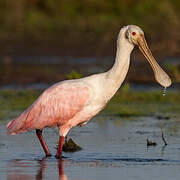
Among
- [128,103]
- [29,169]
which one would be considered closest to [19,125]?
[29,169]

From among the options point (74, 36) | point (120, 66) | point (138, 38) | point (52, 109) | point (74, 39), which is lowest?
point (52, 109)

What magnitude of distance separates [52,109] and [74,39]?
1643cm

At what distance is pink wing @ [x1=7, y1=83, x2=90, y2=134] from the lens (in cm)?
1109

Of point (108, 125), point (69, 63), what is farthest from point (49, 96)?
point (69, 63)

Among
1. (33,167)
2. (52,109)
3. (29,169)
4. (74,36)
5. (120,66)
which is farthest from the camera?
(74,36)

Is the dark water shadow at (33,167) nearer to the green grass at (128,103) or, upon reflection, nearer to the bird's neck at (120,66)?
the bird's neck at (120,66)

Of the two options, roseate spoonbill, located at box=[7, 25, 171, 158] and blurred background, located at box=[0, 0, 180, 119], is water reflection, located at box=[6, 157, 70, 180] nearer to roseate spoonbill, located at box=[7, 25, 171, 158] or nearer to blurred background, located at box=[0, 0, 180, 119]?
roseate spoonbill, located at box=[7, 25, 171, 158]

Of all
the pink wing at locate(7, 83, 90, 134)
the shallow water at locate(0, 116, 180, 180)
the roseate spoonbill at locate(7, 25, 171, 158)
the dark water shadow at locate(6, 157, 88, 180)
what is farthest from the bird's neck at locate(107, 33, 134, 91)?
the dark water shadow at locate(6, 157, 88, 180)

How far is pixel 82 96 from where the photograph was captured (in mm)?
10922

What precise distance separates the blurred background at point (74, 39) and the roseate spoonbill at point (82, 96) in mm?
6387

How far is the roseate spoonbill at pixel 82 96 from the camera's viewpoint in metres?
10.9

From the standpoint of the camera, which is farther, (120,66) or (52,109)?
(52,109)

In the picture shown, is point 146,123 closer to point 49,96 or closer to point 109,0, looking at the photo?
point 49,96

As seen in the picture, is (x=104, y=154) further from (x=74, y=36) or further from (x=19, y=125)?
(x=74, y=36)
